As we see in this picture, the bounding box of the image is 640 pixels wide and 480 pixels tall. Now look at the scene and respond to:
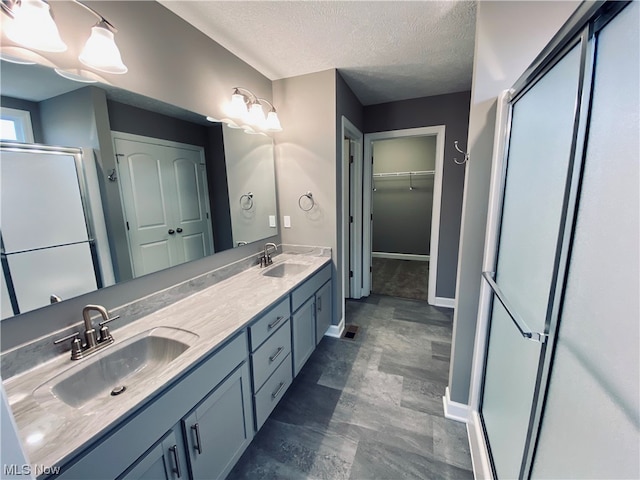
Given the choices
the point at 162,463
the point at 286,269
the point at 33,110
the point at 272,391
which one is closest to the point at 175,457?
the point at 162,463

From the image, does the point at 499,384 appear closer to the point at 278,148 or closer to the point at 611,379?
the point at 611,379

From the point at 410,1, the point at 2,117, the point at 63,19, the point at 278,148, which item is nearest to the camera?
the point at 2,117

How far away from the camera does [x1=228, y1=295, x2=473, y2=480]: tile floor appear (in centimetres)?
139

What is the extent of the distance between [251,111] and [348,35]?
86cm

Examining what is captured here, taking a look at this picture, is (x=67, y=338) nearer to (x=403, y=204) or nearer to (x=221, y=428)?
(x=221, y=428)

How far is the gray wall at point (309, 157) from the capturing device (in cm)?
225

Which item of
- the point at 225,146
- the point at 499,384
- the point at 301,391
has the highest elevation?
the point at 225,146

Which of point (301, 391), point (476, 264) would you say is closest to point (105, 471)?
point (301, 391)

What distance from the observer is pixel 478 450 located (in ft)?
4.54

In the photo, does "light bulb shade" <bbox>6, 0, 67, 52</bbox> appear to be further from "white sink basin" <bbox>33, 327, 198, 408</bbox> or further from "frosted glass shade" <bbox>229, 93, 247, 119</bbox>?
"white sink basin" <bbox>33, 327, 198, 408</bbox>

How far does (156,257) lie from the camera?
56.6 inches

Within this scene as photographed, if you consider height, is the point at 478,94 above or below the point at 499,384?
above

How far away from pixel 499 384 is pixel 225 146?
2.19 meters

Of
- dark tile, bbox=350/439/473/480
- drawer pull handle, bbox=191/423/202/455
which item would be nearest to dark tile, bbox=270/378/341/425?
dark tile, bbox=350/439/473/480
